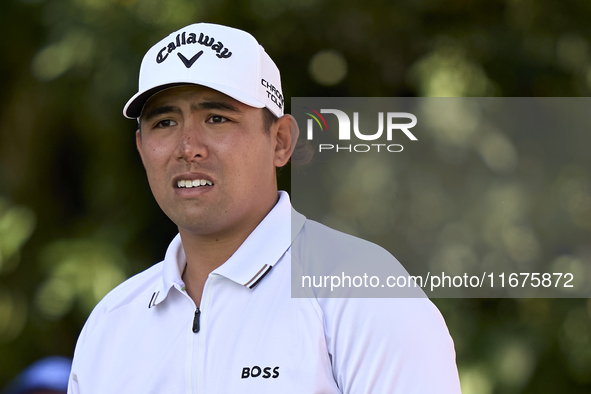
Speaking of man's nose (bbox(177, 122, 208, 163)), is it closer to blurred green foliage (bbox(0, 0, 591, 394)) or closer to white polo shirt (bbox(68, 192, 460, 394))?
white polo shirt (bbox(68, 192, 460, 394))

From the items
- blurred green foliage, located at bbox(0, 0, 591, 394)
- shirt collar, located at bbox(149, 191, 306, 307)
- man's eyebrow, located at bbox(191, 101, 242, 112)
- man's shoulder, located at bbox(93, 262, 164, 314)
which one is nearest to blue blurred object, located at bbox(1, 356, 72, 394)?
blurred green foliage, located at bbox(0, 0, 591, 394)

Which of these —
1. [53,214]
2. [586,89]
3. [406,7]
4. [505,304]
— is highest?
[406,7]

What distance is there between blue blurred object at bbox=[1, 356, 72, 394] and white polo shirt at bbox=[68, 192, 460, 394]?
781 millimetres

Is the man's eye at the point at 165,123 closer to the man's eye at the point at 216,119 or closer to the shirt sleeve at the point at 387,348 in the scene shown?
the man's eye at the point at 216,119

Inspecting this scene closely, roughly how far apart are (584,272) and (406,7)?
3.50 ft

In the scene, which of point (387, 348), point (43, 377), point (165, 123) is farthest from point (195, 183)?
point (43, 377)

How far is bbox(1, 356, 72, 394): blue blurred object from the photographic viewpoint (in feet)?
6.62

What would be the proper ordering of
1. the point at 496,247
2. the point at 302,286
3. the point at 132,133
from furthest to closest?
the point at 132,133, the point at 496,247, the point at 302,286

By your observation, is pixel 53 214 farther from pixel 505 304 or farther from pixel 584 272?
pixel 584 272

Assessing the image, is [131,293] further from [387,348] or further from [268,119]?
[387,348]

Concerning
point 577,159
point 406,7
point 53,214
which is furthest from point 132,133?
point 577,159

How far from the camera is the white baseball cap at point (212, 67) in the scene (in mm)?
1195

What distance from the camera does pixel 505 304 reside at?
2.15m

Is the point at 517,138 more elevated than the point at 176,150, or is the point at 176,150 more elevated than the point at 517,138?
the point at 517,138
